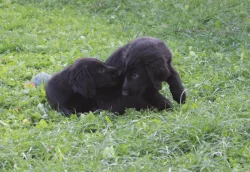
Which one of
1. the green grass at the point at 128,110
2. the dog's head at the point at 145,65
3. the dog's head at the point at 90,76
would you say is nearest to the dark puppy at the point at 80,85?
the dog's head at the point at 90,76

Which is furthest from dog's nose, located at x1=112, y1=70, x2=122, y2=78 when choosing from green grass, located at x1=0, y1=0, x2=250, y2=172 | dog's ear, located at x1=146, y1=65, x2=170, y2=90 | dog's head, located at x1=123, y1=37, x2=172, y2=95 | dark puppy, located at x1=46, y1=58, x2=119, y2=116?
dog's ear, located at x1=146, y1=65, x2=170, y2=90

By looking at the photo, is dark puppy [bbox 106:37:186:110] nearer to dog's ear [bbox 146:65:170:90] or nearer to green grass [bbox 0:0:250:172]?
dog's ear [bbox 146:65:170:90]

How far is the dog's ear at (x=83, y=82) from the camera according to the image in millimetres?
6492

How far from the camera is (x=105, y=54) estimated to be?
8516 millimetres

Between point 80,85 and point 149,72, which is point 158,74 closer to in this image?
point 149,72

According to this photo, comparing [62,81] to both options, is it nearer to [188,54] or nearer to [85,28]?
[188,54]

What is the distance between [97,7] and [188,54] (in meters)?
3.88

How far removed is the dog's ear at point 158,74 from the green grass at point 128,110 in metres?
0.34

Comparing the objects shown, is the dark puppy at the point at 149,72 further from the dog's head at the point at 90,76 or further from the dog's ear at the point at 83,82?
the dog's ear at the point at 83,82

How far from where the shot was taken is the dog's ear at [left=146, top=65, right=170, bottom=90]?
6023 millimetres

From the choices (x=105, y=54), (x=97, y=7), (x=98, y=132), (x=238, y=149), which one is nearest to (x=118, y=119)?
(x=98, y=132)

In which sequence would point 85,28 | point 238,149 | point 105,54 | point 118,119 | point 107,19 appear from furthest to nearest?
point 107,19 < point 85,28 < point 105,54 < point 118,119 < point 238,149

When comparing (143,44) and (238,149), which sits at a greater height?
(143,44)

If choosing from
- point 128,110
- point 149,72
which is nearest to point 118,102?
point 128,110
